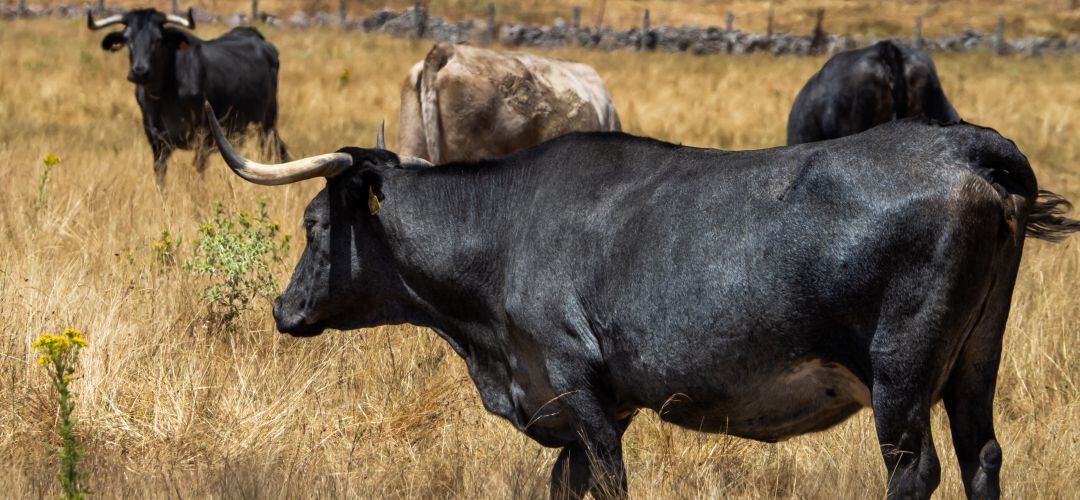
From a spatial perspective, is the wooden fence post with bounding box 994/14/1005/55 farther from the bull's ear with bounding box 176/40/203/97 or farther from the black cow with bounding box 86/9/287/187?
the bull's ear with bounding box 176/40/203/97

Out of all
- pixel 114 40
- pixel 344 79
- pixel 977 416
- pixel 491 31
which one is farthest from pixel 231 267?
pixel 491 31

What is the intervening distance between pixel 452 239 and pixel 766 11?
47040mm

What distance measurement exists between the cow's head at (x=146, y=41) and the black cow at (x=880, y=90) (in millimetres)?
6454

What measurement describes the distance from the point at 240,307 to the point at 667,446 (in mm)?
2648

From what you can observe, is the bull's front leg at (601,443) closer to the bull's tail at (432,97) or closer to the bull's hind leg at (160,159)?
the bull's tail at (432,97)

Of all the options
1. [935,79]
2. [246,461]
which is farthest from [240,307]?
[935,79]

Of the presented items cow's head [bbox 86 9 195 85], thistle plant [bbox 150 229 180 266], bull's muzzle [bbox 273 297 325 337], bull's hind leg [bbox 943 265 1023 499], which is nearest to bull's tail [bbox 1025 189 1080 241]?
bull's hind leg [bbox 943 265 1023 499]

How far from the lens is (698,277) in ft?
12.1

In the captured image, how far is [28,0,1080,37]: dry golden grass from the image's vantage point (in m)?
43.6

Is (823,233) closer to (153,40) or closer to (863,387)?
(863,387)

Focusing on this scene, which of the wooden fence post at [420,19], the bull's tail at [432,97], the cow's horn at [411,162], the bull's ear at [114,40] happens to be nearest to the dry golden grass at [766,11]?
the wooden fence post at [420,19]

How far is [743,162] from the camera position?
3832mm

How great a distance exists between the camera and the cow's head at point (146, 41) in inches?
449

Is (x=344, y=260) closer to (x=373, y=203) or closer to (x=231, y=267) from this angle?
(x=373, y=203)
